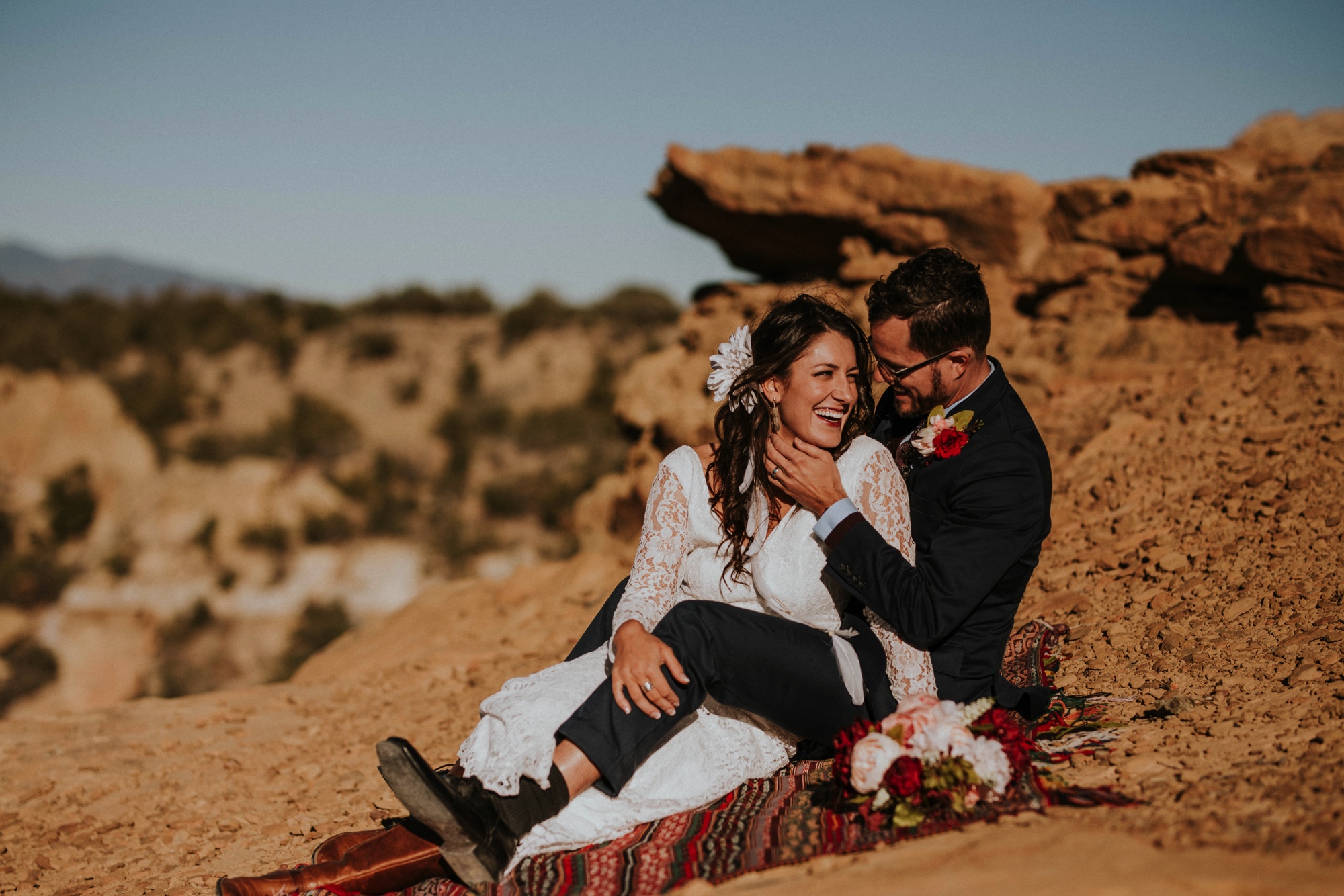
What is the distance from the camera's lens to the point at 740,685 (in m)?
3.00

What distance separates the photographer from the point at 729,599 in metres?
3.31

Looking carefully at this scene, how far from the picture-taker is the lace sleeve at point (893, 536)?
308 cm

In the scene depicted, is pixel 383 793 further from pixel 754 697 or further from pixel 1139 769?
pixel 1139 769

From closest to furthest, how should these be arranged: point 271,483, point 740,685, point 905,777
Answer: point 905,777, point 740,685, point 271,483

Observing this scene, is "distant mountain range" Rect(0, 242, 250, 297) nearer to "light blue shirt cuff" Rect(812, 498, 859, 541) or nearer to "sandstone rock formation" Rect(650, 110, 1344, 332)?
"sandstone rock formation" Rect(650, 110, 1344, 332)

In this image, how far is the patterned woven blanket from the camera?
272 cm

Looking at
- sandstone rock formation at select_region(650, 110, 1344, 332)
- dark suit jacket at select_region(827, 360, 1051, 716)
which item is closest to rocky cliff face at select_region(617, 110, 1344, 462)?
sandstone rock formation at select_region(650, 110, 1344, 332)

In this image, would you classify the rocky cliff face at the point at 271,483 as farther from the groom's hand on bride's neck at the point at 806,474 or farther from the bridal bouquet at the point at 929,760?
the bridal bouquet at the point at 929,760

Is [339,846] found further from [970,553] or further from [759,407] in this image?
[970,553]

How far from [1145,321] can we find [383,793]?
6.91m

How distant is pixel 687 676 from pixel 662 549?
538 mm

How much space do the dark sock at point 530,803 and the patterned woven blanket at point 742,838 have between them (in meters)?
0.19

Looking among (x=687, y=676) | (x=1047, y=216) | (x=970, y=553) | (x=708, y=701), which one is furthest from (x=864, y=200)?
(x=687, y=676)

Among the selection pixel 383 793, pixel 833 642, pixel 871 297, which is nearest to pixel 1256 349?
pixel 871 297
